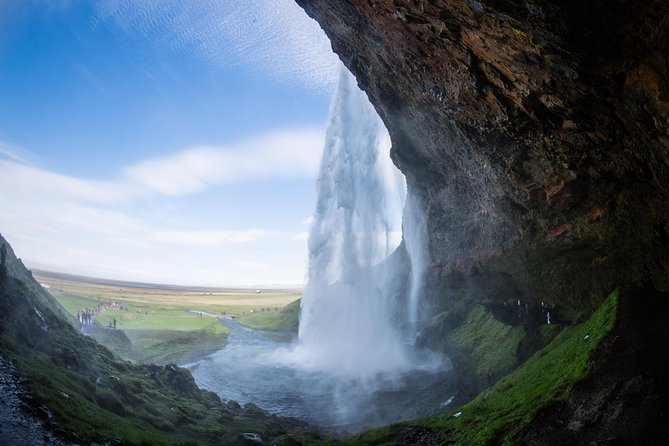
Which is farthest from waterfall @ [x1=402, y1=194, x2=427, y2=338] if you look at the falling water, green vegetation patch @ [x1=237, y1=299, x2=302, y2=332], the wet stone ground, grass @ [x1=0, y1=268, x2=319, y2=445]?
the wet stone ground

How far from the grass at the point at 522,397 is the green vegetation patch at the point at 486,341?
747 centimetres

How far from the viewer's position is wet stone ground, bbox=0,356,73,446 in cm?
1414

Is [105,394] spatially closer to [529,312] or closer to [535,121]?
[535,121]

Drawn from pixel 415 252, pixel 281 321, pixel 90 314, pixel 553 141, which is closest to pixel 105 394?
pixel 553 141

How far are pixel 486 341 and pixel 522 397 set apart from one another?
20847 mm

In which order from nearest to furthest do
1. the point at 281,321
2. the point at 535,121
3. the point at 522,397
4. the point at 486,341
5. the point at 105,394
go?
the point at 522,397 < the point at 535,121 < the point at 105,394 < the point at 486,341 < the point at 281,321

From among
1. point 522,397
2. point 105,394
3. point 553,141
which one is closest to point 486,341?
point 522,397

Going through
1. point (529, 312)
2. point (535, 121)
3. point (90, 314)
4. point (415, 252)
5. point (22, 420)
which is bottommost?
point (90, 314)

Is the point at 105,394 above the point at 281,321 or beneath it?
above

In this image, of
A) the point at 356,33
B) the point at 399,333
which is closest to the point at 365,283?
the point at 399,333

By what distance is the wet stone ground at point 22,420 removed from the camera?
1414 centimetres

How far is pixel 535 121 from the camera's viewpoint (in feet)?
63.1

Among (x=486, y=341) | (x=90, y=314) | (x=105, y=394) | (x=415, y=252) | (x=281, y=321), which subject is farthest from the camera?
(x=281, y=321)

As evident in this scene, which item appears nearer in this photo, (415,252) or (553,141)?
(553,141)
